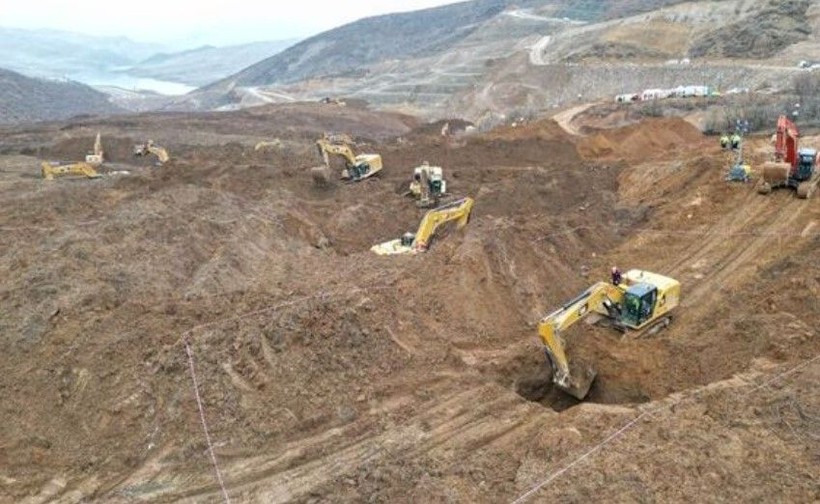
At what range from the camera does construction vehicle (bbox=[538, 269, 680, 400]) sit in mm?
14914

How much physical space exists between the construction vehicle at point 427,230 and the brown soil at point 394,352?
2.34ft

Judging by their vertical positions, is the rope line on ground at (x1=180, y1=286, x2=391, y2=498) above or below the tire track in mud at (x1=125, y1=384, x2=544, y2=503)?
above

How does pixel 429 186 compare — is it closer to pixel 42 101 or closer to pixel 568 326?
pixel 568 326

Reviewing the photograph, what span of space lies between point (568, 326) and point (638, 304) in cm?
251

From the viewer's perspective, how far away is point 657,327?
18.0 metres

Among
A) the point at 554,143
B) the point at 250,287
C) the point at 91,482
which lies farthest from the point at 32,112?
the point at 91,482

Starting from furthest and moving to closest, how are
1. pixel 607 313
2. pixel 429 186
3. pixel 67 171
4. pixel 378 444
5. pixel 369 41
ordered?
pixel 369 41, pixel 67 171, pixel 429 186, pixel 607 313, pixel 378 444

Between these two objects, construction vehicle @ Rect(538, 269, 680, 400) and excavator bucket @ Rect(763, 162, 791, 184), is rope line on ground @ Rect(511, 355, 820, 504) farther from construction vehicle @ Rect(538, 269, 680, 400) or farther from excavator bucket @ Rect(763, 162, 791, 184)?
excavator bucket @ Rect(763, 162, 791, 184)

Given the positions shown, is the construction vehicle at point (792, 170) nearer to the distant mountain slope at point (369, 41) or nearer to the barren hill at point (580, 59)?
the barren hill at point (580, 59)

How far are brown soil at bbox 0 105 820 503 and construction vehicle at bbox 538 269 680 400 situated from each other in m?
0.48

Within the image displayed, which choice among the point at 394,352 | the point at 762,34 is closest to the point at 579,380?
the point at 394,352

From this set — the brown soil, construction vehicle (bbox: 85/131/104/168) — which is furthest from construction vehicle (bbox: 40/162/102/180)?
the brown soil

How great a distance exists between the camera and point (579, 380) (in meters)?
15.8

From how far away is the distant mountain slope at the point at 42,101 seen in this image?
98.8m
